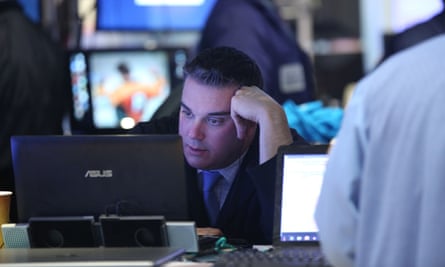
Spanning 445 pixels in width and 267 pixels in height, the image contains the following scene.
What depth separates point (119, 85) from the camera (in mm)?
4984

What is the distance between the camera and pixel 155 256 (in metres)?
2.59

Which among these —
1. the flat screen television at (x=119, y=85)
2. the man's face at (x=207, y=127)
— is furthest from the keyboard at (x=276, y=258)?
the flat screen television at (x=119, y=85)

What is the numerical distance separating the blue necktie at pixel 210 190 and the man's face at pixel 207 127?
5 centimetres

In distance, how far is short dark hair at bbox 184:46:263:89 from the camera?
3.47 m

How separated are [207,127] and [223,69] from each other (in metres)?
0.20

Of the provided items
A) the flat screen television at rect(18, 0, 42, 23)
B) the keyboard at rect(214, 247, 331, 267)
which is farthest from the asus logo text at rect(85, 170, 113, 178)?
the flat screen television at rect(18, 0, 42, 23)

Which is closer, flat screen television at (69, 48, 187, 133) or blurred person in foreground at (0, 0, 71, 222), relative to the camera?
flat screen television at (69, 48, 187, 133)

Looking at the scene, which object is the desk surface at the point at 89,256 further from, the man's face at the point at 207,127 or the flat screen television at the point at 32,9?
the flat screen television at the point at 32,9

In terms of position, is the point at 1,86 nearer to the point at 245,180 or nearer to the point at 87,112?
the point at 87,112

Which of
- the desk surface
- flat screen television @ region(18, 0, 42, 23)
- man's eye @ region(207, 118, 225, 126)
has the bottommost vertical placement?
the desk surface

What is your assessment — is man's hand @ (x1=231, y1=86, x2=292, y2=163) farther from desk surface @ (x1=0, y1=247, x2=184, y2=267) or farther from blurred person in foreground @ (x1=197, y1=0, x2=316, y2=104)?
blurred person in foreground @ (x1=197, y1=0, x2=316, y2=104)

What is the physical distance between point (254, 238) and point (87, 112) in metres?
1.83

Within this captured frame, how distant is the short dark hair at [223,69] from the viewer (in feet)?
11.4

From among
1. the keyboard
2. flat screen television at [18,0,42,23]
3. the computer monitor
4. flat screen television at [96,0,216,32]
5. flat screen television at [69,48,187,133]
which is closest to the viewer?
the keyboard
